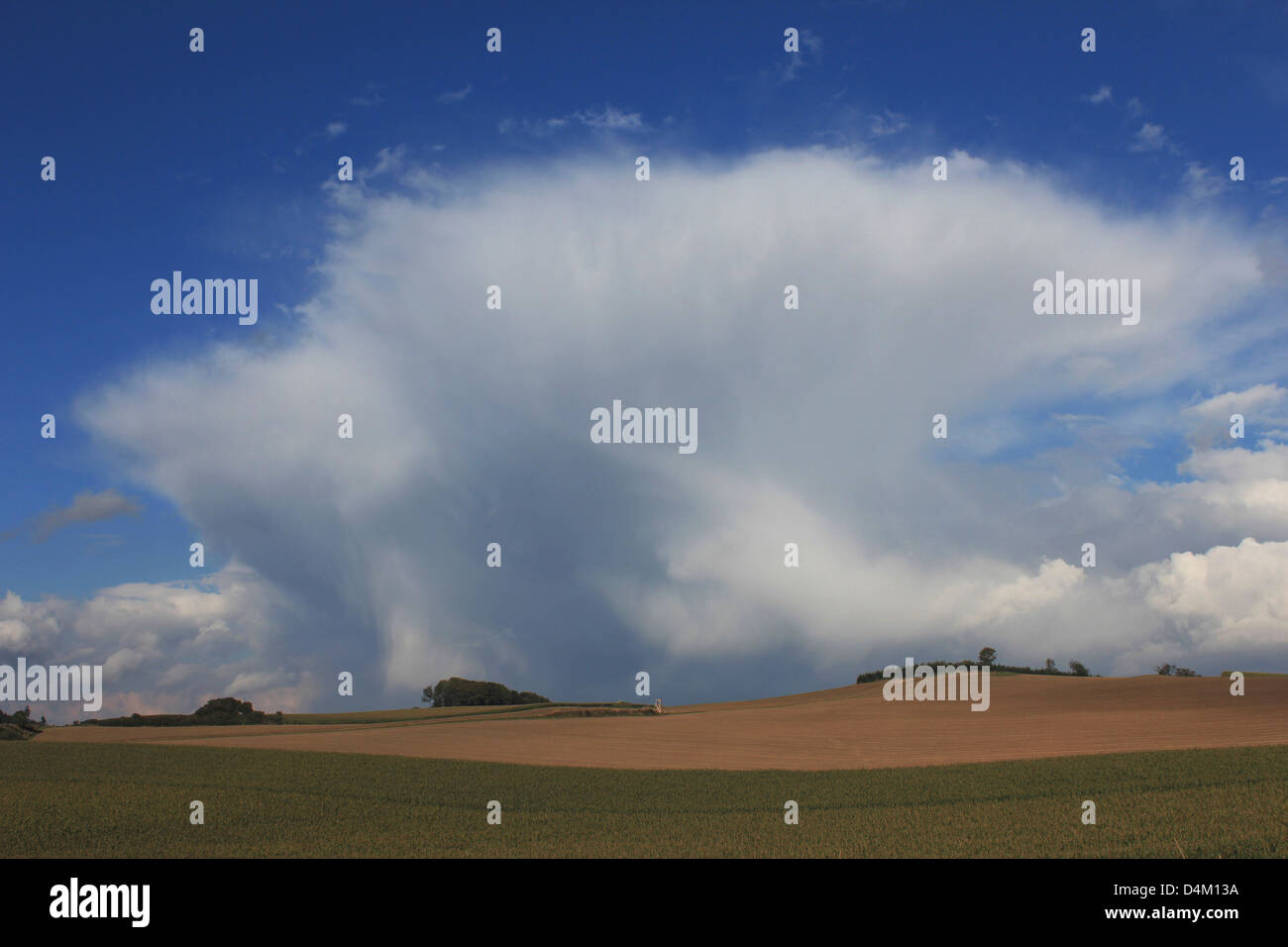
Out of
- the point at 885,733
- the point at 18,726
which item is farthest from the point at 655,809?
the point at 18,726

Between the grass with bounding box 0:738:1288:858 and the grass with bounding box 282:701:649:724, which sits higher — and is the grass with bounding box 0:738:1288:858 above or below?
above

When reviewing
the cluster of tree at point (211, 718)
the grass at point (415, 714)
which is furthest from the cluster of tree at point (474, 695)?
the cluster of tree at point (211, 718)

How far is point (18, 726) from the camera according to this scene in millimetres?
83812

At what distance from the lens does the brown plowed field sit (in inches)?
1871

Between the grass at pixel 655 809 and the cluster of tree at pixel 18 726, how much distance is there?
132 feet

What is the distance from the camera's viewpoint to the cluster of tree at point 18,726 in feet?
253

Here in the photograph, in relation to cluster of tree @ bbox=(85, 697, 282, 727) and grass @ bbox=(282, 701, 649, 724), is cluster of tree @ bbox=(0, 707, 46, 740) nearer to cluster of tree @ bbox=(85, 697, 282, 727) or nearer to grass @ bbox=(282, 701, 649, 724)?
cluster of tree @ bbox=(85, 697, 282, 727)

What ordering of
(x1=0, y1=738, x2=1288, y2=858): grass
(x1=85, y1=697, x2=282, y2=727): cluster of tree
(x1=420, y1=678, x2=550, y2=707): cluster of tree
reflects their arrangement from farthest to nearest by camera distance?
(x1=420, y1=678, x2=550, y2=707): cluster of tree
(x1=85, y1=697, x2=282, y2=727): cluster of tree
(x1=0, y1=738, x2=1288, y2=858): grass

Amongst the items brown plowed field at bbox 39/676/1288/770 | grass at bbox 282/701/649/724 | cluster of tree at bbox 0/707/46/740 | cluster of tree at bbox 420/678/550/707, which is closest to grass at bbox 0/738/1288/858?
brown plowed field at bbox 39/676/1288/770

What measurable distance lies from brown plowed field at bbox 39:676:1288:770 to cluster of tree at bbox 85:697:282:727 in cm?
1958

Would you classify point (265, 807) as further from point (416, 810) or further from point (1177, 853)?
point (1177, 853)

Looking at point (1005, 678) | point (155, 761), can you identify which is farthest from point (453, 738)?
point (1005, 678)

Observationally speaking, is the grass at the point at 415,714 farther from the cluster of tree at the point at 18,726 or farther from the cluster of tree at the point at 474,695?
the cluster of tree at the point at 18,726
